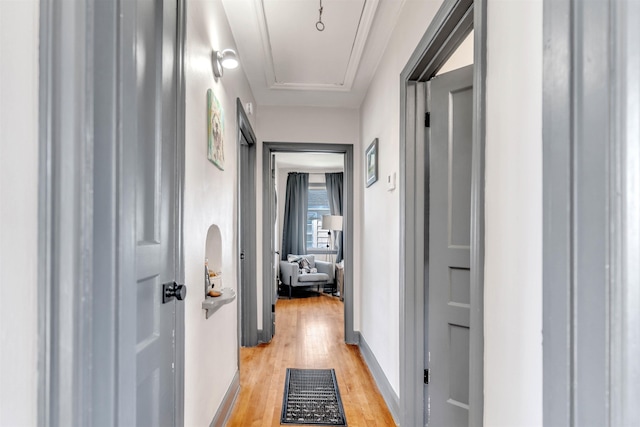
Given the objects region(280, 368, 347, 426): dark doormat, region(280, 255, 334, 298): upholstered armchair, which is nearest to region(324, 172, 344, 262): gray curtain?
region(280, 255, 334, 298): upholstered armchair

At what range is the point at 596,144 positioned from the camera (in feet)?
1.98

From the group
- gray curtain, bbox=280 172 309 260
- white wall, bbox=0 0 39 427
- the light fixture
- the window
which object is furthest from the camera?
the window

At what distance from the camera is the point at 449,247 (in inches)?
70.6

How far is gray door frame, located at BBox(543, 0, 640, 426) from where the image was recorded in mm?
563

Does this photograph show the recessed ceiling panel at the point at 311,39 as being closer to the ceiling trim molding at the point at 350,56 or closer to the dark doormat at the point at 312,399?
the ceiling trim molding at the point at 350,56

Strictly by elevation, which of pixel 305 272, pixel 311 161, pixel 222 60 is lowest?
pixel 305 272

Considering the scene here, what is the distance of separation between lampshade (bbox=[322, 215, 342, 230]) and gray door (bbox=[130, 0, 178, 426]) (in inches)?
219

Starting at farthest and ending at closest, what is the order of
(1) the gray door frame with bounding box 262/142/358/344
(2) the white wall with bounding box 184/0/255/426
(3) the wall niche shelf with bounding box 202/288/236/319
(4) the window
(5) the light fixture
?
(4) the window
(5) the light fixture
(1) the gray door frame with bounding box 262/142/358/344
(3) the wall niche shelf with bounding box 202/288/236/319
(2) the white wall with bounding box 184/0/255/426

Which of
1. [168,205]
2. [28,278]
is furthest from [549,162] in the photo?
[168,205]

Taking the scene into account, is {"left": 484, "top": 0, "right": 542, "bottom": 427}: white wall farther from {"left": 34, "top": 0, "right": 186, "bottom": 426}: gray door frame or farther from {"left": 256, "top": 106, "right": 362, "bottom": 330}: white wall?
{"left": 256, "top": 106, "right": 362, "bottom": 330}: white wall

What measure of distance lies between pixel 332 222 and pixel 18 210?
6396mm

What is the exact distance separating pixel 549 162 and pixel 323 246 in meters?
7.01

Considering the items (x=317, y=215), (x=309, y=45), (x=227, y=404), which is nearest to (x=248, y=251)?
(x=227, y=404)

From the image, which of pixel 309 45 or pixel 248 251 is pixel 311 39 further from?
pixel 248 251
